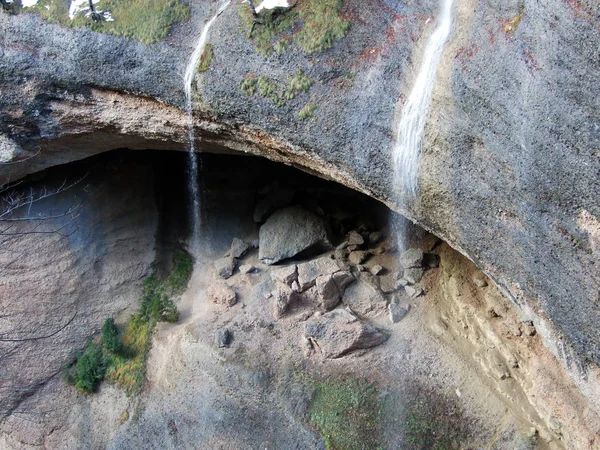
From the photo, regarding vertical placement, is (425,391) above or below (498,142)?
below

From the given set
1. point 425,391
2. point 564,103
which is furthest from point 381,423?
point 564,103

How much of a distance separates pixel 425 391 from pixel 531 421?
4.66 feet

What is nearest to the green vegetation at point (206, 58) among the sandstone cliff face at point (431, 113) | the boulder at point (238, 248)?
the sandstone cliff face at point (431, 113)

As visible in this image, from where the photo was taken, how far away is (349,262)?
405 inches

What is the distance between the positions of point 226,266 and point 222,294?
64 centimetres

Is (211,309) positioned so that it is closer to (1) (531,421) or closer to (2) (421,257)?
(2) (421,257)

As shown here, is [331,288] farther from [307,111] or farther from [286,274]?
[307,111]

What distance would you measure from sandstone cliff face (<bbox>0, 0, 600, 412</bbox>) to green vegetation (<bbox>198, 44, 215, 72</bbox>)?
84mm

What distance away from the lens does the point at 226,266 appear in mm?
10992

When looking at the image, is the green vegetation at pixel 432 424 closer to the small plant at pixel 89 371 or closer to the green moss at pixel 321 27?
the green moss at pixel 321 27

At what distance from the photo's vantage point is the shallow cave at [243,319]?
8.60 meters

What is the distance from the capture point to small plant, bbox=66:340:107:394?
1080cm

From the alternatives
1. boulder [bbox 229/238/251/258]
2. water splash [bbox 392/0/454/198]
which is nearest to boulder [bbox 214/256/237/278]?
boulder [bbox 229/238/251/258]

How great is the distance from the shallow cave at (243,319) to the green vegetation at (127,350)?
20cm
